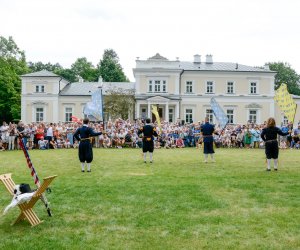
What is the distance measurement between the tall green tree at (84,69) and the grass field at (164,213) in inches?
2844

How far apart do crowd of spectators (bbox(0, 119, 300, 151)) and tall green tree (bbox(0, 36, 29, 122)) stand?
29.1 meters

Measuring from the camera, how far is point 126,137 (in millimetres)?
27375

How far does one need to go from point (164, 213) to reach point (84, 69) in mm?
81284

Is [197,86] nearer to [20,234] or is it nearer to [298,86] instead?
[298,86]

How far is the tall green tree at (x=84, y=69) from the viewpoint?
83500mm

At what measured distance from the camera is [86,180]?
11352 mm

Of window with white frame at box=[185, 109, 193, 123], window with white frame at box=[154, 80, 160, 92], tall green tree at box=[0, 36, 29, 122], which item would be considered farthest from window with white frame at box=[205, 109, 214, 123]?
tall green tree at box=[0, 36, 29, 122]

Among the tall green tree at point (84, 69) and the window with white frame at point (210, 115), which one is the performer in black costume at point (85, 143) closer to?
the window with white frame at point (210, 115)

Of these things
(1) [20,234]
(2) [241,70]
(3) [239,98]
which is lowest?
(1) [20,234]

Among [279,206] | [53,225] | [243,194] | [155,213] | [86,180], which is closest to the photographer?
[53,225]

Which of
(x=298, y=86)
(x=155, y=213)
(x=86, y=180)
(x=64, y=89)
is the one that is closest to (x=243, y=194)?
(x=155, y=213)

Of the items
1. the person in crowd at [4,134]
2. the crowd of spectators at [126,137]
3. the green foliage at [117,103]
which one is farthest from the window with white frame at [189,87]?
the person in crowd at [4,134]

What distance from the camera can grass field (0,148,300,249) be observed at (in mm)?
5863

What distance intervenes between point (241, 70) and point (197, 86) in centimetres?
622
